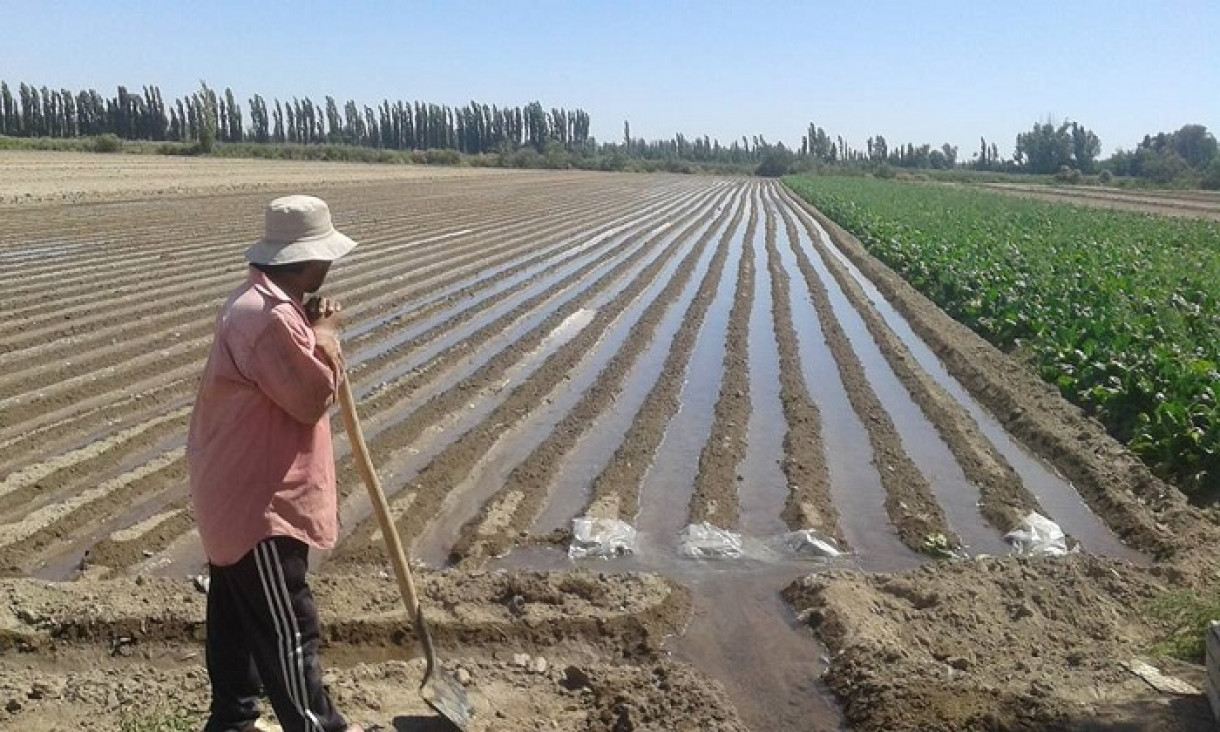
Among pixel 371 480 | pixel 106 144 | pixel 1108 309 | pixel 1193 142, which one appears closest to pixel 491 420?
pixel 371 480

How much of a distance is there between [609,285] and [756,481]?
32.1 feet

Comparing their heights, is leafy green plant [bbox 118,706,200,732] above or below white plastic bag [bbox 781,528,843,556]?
above

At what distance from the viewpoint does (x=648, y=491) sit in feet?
21.9

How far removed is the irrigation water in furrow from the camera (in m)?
5.43

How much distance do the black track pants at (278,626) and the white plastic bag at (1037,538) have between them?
4111 mm

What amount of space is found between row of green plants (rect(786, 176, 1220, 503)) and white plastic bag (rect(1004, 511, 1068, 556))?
4.95 feet

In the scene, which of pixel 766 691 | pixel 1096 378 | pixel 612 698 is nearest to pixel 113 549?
pixel 612 698

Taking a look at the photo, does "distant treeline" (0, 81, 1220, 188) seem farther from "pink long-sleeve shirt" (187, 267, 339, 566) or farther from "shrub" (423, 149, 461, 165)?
"pink long-sleeve shirt" (187, 267, 339, 566)

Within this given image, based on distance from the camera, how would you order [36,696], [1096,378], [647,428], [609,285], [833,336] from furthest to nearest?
[609,285] < [833,336] < [1096,378] < [647,428] < [36,696]

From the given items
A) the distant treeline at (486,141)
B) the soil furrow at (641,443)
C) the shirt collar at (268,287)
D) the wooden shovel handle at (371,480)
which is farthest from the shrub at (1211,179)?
the shirt collar at (268,287)

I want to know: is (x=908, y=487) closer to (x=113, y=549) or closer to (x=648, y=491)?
(x=648, y=491)

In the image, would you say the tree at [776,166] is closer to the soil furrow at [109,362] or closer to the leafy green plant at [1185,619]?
the soil furrow at [109,362]

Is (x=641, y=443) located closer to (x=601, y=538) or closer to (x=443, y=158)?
(x=601, y=538)

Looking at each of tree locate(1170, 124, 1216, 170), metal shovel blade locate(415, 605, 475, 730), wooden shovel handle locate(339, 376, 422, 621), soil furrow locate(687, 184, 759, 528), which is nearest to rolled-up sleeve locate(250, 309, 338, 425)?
wooden shovel handle locate(339, 376, 422, 621)
